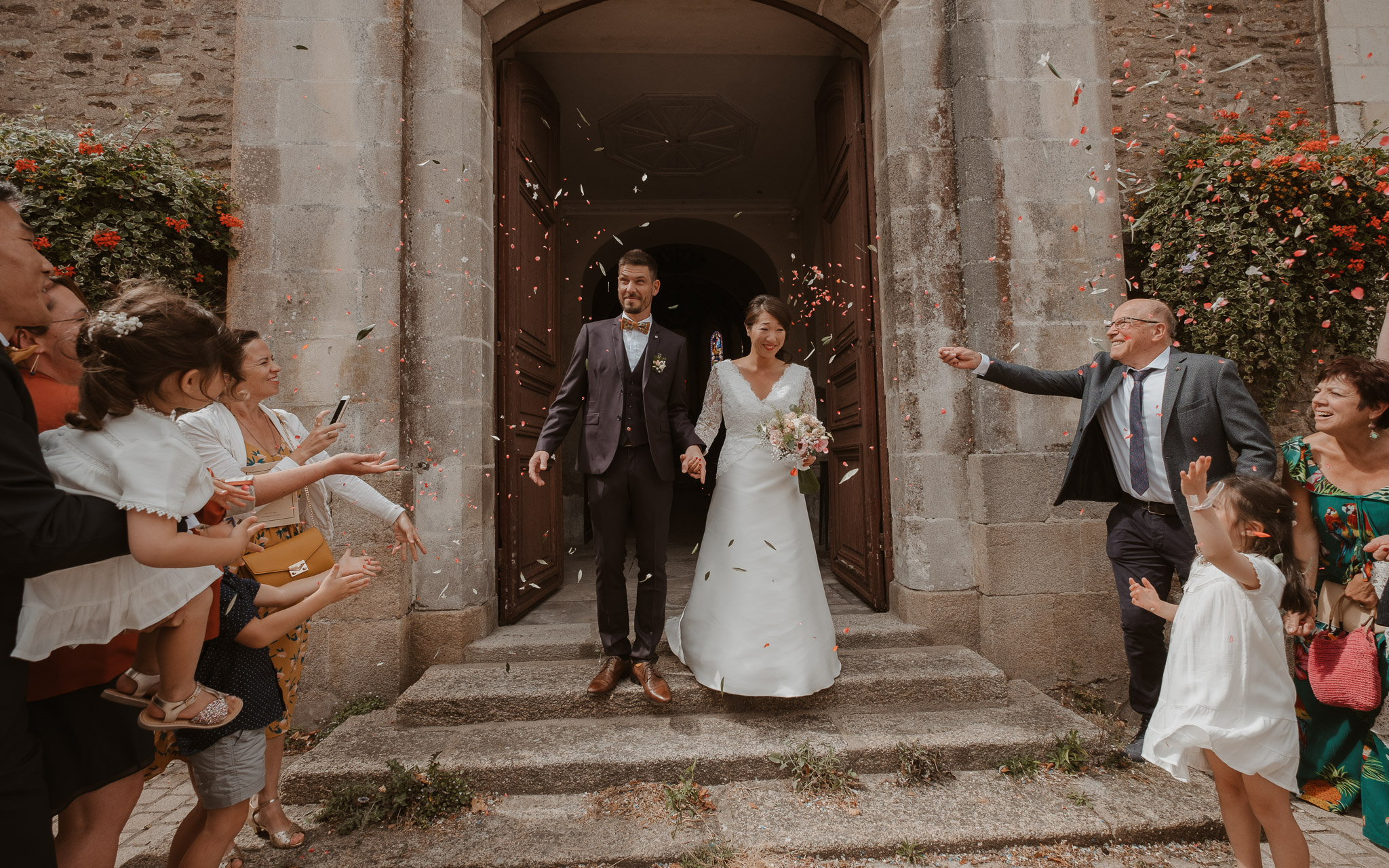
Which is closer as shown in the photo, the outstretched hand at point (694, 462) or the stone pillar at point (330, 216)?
the outstretched hand at point (694, 462)

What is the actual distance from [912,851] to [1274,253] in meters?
3.86

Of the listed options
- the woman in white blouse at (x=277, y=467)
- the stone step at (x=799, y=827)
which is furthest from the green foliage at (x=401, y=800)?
the woman in white blouse at (x=277, y=467)

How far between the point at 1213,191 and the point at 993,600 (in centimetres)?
280

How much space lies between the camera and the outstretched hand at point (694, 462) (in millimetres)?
3195

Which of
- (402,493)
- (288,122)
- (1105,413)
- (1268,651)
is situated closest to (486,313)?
(402,493)

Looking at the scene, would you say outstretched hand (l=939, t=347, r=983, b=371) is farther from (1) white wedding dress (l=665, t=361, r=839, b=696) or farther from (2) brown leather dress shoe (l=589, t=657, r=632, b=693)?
(2) brown leather dress shoe (l=589, t=657, r=632, b=693)

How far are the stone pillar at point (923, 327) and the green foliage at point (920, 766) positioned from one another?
1033 mm

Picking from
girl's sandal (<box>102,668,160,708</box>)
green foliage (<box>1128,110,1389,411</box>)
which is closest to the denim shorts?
girl's sandal (<box>102,668,160,708</box>)

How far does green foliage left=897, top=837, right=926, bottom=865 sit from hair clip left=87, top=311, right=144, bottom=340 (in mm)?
2896

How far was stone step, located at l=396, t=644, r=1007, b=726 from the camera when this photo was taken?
328 cm

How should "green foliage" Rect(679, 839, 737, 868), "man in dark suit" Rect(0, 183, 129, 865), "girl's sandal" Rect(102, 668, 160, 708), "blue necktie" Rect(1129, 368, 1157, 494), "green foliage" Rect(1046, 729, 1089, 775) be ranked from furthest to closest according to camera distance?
"blue necktie" Rect(1129, 368, 1157, 494), "green foliage" Rect(1046, 729, 1089, 775), "green foliage" Rect(679, 839, 737, 868), "girl's sandal" Rect(102, 668, 160, 708), "man in dark suit" Rect(0, 183, 129, 865)

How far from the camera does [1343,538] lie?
2713 mm

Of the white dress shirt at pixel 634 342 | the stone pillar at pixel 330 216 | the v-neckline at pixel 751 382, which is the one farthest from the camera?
the stone pillar at pixel 330 216

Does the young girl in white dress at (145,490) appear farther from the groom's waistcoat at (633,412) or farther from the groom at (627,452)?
the groom's waistcoat at (633,412)
